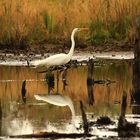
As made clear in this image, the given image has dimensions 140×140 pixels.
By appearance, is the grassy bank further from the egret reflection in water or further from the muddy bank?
the egret reflection in water

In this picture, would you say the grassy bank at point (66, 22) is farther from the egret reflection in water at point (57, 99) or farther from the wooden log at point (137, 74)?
the wooden log at point (137, 74)

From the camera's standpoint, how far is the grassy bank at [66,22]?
23.3 metres

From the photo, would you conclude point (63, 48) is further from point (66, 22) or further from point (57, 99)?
point (57, 99)

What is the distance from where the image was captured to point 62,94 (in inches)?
611

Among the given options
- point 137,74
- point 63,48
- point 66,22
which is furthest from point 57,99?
point 66,22

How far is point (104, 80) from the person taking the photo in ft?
55.3

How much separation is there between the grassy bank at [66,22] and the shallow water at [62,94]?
289 cm

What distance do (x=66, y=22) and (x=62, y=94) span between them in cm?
908

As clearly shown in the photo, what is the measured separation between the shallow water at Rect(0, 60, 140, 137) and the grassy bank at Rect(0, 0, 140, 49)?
9.50ft

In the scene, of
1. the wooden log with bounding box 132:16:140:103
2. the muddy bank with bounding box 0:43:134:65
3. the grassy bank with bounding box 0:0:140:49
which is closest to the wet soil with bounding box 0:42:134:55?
the muddy bank with bounding box 0:43:134:65

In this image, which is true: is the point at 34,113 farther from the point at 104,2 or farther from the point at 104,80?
the point at 104,2

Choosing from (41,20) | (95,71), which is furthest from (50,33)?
(95,71)

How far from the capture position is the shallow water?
11820 millimetres

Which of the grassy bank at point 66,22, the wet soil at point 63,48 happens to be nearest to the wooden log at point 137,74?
the wet soil at point 63,48
